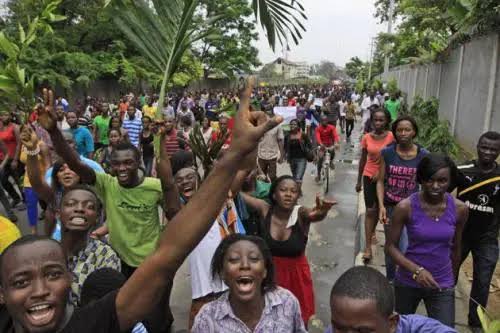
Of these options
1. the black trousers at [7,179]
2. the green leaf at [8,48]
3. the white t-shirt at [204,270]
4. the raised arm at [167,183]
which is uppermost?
the green leaf at [8,48]

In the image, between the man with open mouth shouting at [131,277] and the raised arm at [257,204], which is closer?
the man with open mouth shouting at [131,277]

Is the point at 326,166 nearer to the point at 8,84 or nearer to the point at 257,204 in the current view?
the point at 257,204

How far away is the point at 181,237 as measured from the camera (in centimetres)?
146

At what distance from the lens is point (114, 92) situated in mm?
27672

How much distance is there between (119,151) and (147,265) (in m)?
2.23

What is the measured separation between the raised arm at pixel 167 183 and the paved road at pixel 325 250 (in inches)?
43.0

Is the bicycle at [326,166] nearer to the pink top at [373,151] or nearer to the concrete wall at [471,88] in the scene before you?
the concrete wall at [471,88]

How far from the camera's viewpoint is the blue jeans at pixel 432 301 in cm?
301

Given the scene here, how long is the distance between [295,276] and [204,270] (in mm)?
713

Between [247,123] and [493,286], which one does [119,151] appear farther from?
[493,286]

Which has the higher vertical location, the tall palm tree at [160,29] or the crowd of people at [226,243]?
the tall palm tree at [160,29]

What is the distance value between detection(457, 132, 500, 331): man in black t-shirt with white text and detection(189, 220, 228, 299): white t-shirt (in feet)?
6.49

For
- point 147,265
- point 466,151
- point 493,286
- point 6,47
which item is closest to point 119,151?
point 6,47

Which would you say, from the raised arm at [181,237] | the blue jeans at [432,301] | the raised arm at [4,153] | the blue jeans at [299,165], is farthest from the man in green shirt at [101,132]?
the raised arm at [181,237]
